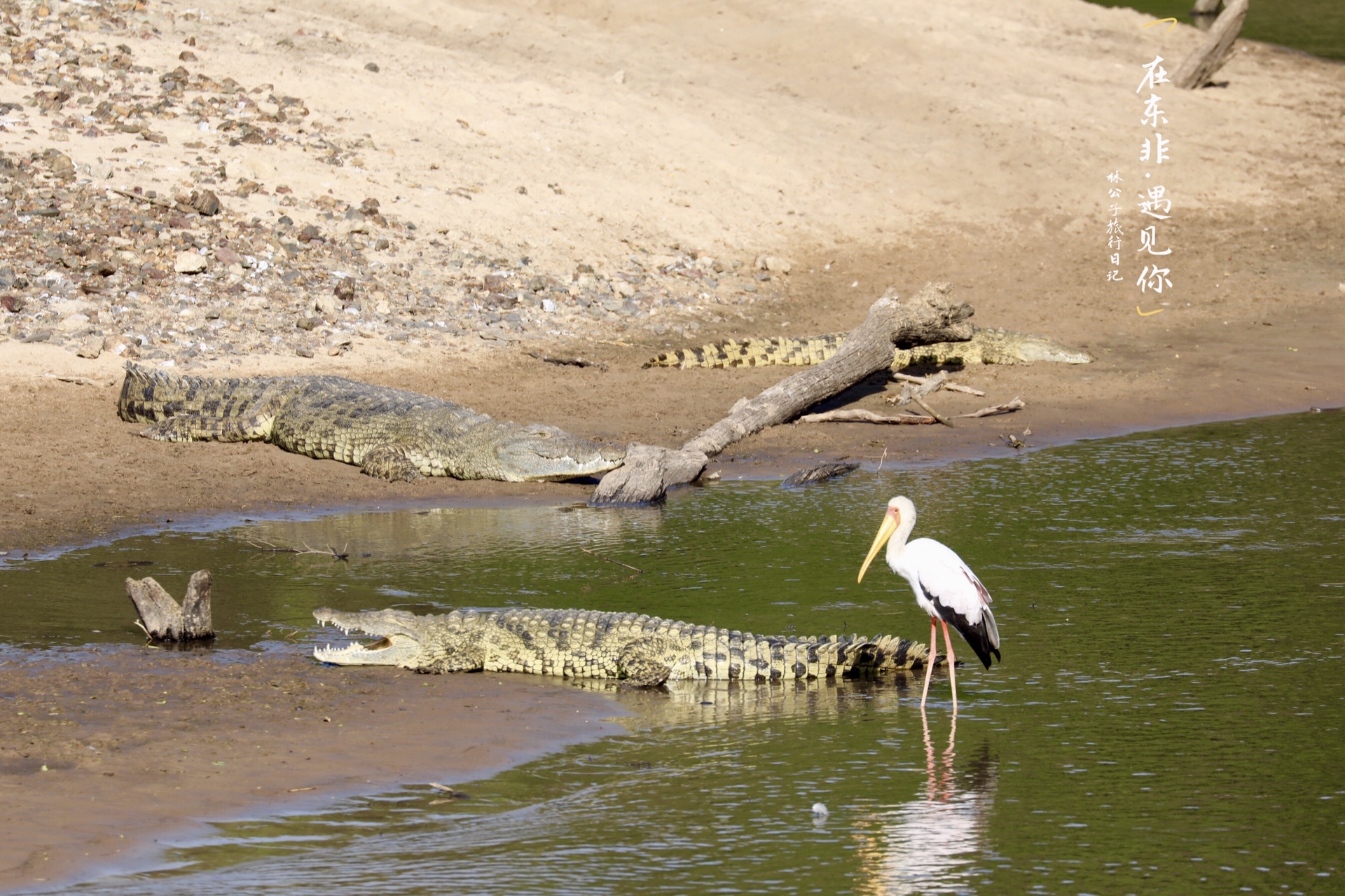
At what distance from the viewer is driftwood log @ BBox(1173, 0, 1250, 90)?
72.7ft

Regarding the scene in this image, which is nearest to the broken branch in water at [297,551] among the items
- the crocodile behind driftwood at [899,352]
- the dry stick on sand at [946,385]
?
the crocodile behind driftwood at [899,352]

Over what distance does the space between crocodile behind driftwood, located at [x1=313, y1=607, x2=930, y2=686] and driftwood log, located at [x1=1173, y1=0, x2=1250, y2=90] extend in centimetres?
1876

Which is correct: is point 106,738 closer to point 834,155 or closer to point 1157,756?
point 1157,756

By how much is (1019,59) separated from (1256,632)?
1755 cm

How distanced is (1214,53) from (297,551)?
1882 centimetres

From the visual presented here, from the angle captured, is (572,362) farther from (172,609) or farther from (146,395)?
(172,609)

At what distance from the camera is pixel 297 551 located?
8.16 m

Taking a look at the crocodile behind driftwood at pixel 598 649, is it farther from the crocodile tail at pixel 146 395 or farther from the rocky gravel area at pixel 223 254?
the rocky gravel area at pixel 223 254

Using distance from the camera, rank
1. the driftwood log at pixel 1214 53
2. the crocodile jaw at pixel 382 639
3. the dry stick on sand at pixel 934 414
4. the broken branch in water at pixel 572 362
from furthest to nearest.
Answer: the driftwood log at pixel 1214 53, the broken branch in water at pixel 572 362, the dry stick on sand at pixel 934 414, the crocodile jaw at pixel 382 639

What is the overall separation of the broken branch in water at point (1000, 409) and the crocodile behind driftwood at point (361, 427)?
3352 mm

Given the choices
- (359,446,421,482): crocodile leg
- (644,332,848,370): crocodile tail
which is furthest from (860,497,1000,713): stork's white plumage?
(644,332,848,370): crocodile tail

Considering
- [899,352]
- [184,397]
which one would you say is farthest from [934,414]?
[184,397]

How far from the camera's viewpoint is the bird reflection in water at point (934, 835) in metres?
4.36

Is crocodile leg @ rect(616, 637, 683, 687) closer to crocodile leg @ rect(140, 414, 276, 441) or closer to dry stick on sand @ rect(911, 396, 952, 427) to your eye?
crocodile leg @ rect(140, 414, 276, 441)
